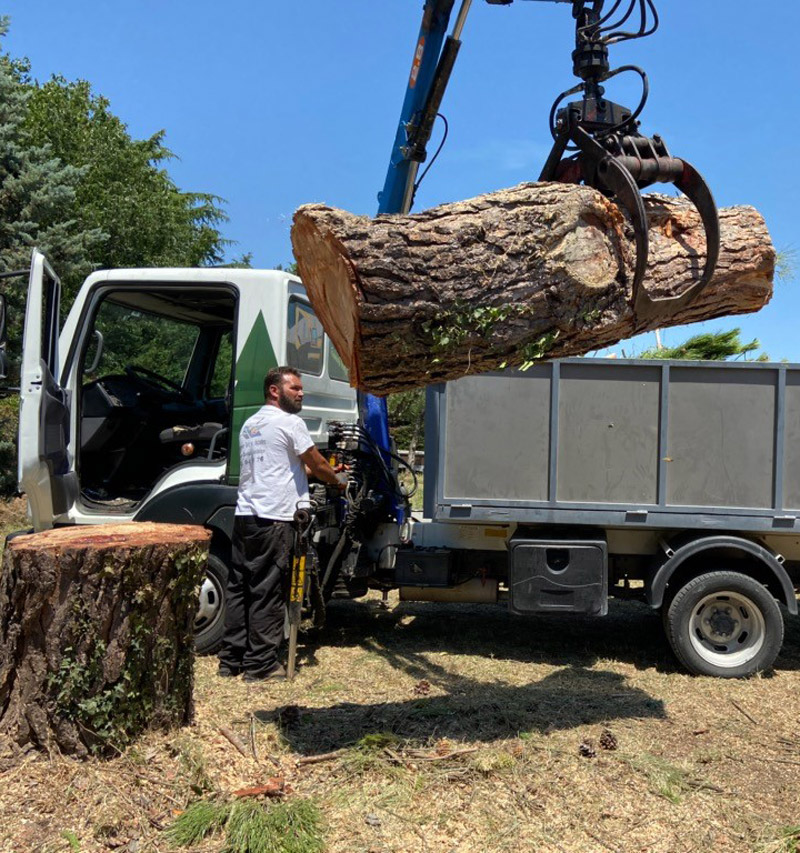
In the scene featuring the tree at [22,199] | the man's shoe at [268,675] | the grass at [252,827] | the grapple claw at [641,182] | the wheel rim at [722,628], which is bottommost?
the man's shoe at [268,675]

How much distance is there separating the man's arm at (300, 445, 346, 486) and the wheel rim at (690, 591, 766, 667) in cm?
252

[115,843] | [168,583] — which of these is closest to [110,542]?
[168,583]

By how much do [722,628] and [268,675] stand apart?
293 cm

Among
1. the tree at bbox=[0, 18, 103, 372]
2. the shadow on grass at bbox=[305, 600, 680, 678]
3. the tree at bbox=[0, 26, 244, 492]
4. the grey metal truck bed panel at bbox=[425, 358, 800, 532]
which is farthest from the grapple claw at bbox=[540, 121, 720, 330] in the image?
the tree at bbox=[0, 18, 103, 372]

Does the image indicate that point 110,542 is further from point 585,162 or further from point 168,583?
point 585,162

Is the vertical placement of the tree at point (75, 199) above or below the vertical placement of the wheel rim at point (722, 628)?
above

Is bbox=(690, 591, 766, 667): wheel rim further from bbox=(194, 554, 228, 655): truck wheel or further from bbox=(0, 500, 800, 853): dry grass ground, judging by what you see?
bbox=(194, 554, 228, 655): truck wheel

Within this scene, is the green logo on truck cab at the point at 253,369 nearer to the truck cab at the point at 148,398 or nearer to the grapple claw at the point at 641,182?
the truck cab at the point at 148,398

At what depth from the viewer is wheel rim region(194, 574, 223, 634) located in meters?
5.21

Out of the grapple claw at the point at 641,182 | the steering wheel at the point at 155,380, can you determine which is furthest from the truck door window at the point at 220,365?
the grapple claw at the point at 641,182

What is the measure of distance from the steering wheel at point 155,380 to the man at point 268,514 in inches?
50.5

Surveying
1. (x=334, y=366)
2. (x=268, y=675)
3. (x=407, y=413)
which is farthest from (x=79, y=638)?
(x=407, y=413)

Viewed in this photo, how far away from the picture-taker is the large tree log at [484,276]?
3145mm

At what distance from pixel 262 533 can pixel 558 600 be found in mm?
1946
